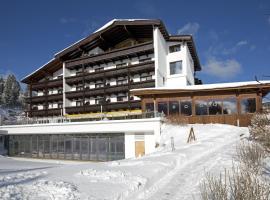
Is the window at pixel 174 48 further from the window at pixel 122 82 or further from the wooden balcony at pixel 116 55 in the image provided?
the window at pixel 122 82

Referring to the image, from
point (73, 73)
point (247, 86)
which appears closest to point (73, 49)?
point (73, 73)

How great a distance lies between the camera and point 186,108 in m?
29.4

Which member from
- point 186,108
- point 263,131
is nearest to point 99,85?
point 186,108

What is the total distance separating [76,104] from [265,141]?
35526 millimetres

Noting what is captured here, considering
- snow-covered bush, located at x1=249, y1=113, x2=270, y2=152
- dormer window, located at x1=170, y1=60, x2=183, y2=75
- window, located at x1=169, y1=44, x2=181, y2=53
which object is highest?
window, located at x1=169, y1=44, x2=181, y2=53

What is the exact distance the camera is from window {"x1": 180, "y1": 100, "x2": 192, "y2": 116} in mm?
29234

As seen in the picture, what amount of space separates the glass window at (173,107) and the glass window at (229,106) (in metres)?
4.24

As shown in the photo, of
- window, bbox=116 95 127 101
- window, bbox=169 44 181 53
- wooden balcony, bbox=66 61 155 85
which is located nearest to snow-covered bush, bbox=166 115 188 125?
wooden balcony, bbox=66 61 155 85

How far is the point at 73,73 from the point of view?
4738cm

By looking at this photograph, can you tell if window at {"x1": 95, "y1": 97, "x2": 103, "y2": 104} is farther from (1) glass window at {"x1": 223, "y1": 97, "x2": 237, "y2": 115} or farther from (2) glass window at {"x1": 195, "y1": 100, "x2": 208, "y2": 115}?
(1) glass window at {"x1": 223, "y1": 97, "x2": 237, "y2": 115}

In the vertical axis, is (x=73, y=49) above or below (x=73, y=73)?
above

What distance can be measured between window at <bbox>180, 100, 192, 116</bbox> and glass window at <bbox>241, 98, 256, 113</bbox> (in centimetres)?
460

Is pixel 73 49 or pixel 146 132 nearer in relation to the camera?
pixel 146 132

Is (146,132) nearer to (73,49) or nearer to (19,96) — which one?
(73,49)
